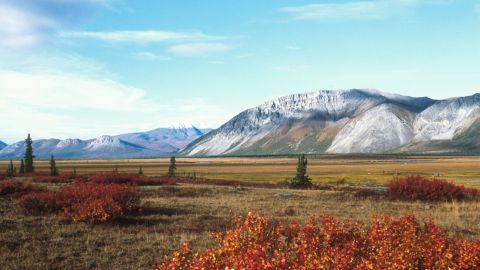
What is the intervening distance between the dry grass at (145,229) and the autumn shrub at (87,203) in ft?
2.11

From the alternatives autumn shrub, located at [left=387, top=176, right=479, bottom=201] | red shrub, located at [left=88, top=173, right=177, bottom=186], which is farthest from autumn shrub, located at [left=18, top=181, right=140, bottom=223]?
autumn shrub, located at [left=387, top=176, right=479, bottom=201]

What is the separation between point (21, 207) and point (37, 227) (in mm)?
5577

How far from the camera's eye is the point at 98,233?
58.9 ft

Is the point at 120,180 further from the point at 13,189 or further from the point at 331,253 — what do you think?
the point at 331,253

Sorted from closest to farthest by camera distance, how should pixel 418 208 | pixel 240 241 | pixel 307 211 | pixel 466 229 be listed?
pixel 240 241 → pixel 466 229 → pixel 307 211 → pixel 418 208

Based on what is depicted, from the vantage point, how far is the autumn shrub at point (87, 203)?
20109 millimetres

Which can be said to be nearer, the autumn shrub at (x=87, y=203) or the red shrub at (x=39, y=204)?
the autumn shrub at (x=87, y=203)

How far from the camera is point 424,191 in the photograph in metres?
35.2

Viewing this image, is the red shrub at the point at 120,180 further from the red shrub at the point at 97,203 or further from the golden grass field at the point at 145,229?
the red shrub at the point at 97,203

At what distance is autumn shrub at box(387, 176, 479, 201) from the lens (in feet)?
115

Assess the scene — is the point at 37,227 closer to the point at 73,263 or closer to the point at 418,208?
the point at 73,263

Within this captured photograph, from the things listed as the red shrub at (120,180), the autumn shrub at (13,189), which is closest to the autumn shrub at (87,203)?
the autumn shrub at (13,189)

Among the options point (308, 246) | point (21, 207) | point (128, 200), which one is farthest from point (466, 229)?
point (21, 207)

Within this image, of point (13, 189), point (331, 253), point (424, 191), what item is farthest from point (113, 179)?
point (331, 253)
